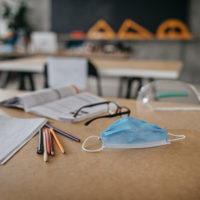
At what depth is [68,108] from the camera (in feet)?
A: 3.09

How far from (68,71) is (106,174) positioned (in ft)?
6.42

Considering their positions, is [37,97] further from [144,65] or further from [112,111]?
[144,65]

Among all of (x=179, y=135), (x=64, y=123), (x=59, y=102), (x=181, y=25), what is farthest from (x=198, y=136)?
(x=181, y=25)

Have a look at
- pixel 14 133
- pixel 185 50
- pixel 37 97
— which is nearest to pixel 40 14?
pixel 185 50

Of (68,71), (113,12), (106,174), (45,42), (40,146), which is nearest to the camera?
(106,174)

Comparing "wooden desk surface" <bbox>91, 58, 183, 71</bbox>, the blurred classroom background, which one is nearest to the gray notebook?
"wooden desk surface" <bbox>91, 58, 183, 71</bbox>

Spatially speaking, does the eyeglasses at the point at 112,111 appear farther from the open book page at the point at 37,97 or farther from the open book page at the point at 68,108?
the open book page at the point at 37,97

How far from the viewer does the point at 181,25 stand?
5312mm

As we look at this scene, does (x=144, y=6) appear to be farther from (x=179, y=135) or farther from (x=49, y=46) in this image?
(x=179, y=135)

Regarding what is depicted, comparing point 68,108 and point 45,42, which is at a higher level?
point 45,42

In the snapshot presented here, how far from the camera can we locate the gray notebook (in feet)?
1.95

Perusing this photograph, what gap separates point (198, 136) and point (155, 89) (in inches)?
18.3

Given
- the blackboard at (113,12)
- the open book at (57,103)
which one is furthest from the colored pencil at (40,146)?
the blackboard at (113,12)

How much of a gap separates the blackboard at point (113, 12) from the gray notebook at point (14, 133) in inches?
205
